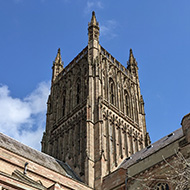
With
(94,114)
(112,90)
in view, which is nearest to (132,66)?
(112,90)

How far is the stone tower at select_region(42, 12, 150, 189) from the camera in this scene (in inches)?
1156

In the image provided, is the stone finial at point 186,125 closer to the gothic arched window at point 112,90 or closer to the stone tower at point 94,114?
the stone tower at point 94,114

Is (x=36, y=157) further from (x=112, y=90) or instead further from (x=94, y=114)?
(x=112, y=90)

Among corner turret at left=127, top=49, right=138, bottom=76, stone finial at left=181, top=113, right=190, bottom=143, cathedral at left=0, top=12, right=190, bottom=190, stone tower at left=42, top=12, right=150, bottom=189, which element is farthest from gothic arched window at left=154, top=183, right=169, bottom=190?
corner turret at left=127, top=49, right=138, bottom=76

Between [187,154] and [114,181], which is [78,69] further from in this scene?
[187,154]

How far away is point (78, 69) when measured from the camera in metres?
39.2

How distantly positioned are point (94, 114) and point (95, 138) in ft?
8.97

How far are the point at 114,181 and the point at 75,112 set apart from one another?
11.5m

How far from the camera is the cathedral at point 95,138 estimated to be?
2145cm

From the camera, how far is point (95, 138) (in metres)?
29.8

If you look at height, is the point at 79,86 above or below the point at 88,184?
above

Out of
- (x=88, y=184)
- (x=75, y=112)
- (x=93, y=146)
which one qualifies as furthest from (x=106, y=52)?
(x=88, y=184)

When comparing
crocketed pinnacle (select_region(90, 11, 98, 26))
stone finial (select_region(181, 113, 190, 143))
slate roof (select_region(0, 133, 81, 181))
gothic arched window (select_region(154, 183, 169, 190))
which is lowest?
gothic arched window (select_region(154, 183, 169, 190))

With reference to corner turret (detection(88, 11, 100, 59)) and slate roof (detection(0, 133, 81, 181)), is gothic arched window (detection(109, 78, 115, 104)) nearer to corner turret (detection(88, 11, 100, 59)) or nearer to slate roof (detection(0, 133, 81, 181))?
corner turret (detection(88, 11, 100, 59))
